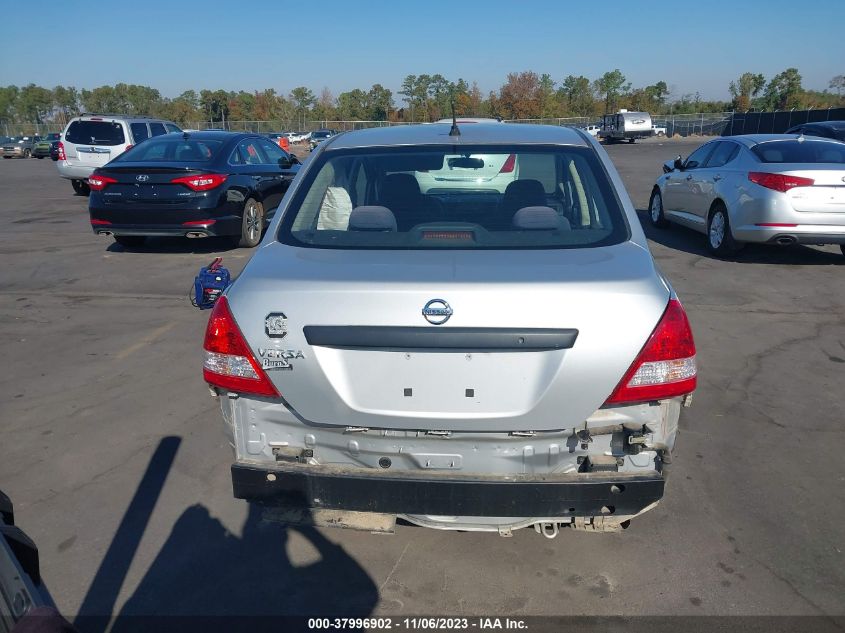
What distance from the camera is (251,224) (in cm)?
1027

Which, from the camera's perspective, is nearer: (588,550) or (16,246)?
(588,550)

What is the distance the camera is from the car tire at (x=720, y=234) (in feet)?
30.5

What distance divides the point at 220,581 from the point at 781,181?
8.07m

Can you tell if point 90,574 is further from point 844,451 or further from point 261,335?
point 844,451

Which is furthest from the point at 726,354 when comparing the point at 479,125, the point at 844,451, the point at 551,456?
the point at 551,456

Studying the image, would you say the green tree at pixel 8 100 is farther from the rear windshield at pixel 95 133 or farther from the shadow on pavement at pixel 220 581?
the shadow on pavement at pixel 220 581

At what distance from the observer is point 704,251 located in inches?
401

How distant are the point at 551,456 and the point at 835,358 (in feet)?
13.8

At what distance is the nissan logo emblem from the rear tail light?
1359mm

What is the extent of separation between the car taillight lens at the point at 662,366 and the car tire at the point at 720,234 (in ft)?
24.1

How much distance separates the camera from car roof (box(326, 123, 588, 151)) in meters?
3.61

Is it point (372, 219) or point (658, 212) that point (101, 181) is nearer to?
point (372, 219)

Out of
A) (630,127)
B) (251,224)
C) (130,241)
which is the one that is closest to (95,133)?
(130,241)

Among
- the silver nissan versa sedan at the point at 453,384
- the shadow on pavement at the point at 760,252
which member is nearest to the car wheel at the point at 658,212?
the shadow on pavement at the point at 760,252
